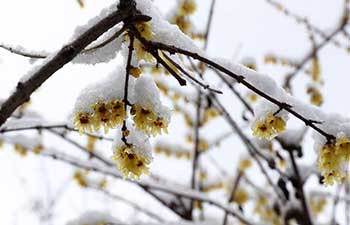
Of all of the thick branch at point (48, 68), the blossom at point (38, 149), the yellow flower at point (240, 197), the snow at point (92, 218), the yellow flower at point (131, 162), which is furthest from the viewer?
the yellow flower at point (240, 197)

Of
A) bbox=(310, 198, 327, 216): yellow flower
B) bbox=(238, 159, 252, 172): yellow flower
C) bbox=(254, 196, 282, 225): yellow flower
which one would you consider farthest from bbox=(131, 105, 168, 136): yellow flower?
bbox=(310, 198, 327, 216): yellow flower

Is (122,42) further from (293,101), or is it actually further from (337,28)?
(337,28)

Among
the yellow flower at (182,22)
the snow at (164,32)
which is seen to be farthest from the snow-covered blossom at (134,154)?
the yellow flower at (182,22)

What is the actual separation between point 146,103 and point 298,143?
1845 millimetres

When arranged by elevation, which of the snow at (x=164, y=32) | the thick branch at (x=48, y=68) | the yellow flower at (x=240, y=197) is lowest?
the thick branch at (x=48, y=68)

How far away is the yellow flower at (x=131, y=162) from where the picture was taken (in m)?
1.36

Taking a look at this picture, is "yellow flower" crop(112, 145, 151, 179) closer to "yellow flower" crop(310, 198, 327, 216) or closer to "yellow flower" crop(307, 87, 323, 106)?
"yellow flower" crop(307, 87, 323, 106)

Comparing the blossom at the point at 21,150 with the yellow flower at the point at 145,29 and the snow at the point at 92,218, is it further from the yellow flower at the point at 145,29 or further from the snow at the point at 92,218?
the yellow flower at the point at 145,29

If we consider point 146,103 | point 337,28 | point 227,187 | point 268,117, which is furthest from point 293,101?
point 227,187

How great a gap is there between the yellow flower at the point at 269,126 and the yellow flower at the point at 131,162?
0.34 m

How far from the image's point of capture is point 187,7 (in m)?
3.54

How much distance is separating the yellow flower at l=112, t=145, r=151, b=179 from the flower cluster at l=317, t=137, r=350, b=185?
49 cm

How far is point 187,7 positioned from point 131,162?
7.70ft

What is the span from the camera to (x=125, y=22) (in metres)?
1.17
